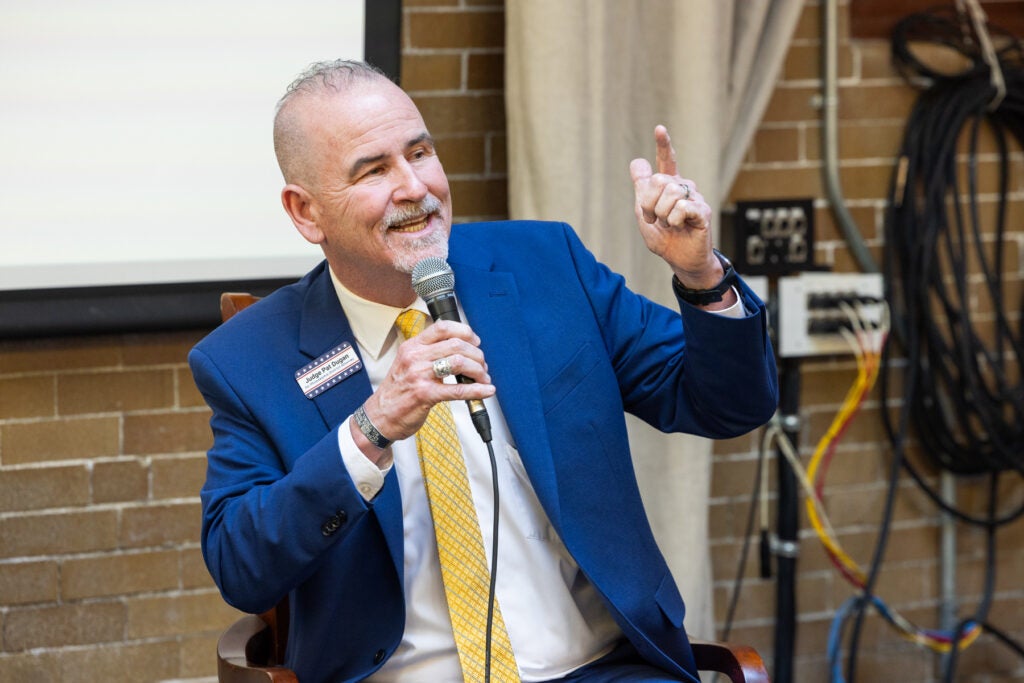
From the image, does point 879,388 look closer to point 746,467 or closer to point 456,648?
point 746,467

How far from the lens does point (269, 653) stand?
1.91m

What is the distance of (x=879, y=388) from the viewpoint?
2975 mm

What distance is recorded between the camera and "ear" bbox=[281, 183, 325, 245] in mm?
1732

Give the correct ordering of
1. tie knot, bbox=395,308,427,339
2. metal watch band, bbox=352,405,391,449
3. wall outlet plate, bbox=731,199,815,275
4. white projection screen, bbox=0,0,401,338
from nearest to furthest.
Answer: metal watch band, bbox=352,405,391,449
tie knot, bbox=395,308,427,339
white projection screen, bbox=0,0,401,338
wall outlet plate, bbox=731,199,815,275

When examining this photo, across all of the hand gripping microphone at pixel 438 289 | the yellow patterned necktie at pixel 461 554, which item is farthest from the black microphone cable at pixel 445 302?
the yellow patterned necktie at pixel 461 554

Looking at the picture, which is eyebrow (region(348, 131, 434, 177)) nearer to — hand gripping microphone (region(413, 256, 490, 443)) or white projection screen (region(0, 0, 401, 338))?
hand gripping microphone (region(413, 256, 490, 443))

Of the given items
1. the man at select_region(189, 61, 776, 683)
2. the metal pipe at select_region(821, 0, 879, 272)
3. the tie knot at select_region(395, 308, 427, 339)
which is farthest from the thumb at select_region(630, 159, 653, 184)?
the metal pipe at select_region(821, 0, 879, 272)

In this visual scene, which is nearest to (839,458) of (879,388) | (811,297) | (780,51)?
(879,388)

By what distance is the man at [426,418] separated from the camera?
1.61 metres

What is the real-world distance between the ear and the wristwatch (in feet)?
1.74

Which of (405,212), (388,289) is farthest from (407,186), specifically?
(388,289)

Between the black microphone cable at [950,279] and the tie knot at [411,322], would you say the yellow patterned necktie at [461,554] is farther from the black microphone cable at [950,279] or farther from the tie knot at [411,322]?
the black microphone cable at [950,279]

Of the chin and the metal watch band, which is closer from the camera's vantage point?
the metal watch band

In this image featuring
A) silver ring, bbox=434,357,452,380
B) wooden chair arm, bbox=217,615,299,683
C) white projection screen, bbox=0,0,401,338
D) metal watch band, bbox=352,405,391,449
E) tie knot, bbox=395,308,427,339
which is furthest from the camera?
white projection screen, bbox=0,0,401,338
